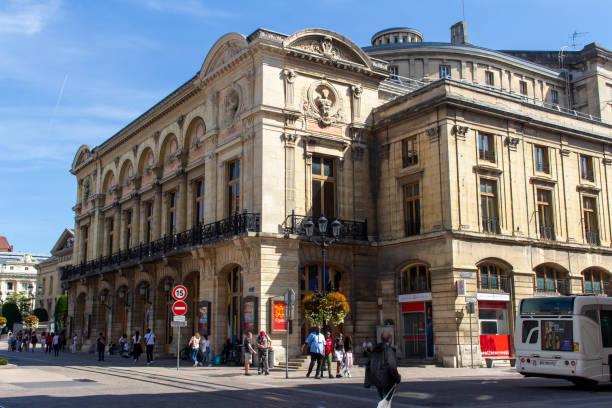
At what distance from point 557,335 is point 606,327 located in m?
1.56

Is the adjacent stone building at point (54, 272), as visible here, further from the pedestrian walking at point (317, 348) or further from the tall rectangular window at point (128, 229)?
the pedestrian walking at point (317, 348)

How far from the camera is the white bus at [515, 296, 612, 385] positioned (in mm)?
18203

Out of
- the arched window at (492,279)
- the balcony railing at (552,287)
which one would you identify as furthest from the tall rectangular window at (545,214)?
the arched window at (492,279)

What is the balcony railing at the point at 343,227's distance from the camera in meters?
29.9

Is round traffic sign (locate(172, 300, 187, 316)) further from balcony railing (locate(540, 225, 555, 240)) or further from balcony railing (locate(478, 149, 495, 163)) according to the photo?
balcony railing (locate(540, 225, 555, 240))

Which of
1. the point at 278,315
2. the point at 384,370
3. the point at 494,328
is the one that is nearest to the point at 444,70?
the point at 494,328

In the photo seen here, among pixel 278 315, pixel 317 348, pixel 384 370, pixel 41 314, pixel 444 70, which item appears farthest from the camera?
pixel 41 314

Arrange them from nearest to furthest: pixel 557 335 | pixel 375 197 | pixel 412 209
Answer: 1. pixel 557 335
2. pixel 412 209
3. pixel 375 197

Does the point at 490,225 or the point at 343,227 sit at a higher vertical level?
the point at 343,227

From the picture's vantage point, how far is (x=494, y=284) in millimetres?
29969

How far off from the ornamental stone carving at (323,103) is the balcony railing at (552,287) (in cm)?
1320

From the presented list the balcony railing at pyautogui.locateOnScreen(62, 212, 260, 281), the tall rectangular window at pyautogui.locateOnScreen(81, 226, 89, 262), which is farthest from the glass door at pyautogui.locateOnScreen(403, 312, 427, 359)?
the tall rectangular window at pyautogui.locateOnScreen(81, 226, 89, 262)

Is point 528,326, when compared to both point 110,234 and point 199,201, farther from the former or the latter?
point 110,234

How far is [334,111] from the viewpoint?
33062 millimetres
